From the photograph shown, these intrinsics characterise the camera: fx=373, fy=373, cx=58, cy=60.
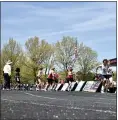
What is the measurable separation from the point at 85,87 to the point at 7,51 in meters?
36.8

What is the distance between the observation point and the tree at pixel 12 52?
5616cm

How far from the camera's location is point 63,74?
5828 centimetres

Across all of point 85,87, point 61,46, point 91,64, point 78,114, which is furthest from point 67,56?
point 78,114

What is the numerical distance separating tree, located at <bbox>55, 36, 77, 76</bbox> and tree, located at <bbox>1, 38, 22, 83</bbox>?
5.99 metres

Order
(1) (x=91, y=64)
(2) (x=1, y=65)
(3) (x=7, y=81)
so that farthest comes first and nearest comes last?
(1) (x=91, y=64) < (2) (x=1, y=65) < (3) (x=7, y=81)

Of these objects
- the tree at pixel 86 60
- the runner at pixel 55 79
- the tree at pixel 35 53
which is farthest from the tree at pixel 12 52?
the runner at pixel 55 79

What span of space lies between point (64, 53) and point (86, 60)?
5.47 meters

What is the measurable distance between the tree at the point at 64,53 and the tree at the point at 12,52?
19.6 ft

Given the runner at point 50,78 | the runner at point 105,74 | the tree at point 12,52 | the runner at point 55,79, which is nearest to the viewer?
the runner at point 105,74

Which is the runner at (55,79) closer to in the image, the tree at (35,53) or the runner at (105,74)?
the runner at (105,74)

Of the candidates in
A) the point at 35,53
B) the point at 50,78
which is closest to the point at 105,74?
the point at 50,78

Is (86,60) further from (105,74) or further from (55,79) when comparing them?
(105,74)

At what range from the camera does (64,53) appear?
56.8 metres

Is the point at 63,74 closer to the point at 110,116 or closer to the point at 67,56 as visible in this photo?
the point at 67,56
